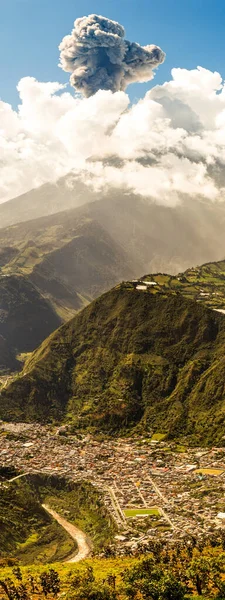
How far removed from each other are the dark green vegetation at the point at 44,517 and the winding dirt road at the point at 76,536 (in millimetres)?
1235

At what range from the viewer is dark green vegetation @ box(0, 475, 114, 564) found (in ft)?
342

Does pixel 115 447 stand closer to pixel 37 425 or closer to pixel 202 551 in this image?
pixel 37 425

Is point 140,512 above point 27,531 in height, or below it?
above

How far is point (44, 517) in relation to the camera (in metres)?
121

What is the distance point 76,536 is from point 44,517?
1238 cm

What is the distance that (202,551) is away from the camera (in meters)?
85.1

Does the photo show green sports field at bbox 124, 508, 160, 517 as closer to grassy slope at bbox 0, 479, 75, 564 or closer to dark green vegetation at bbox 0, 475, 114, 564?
dark green vegetation at bbox 0, 475, 114, 564

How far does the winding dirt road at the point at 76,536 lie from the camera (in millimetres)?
100438

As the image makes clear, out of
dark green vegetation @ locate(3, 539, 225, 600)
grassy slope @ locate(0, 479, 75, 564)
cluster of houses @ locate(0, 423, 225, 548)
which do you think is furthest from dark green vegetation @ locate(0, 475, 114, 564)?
dark green vegetation @ locate(3, 539, 225, 600)

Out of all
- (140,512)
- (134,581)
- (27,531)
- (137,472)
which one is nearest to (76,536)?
(27,531)

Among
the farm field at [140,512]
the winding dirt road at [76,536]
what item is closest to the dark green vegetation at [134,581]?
the winding dirt road at [76,536]

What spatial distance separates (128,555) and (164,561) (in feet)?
44.0

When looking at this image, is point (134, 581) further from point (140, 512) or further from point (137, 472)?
point (137, 472)

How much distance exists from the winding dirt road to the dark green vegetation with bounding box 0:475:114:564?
4.05 feet
